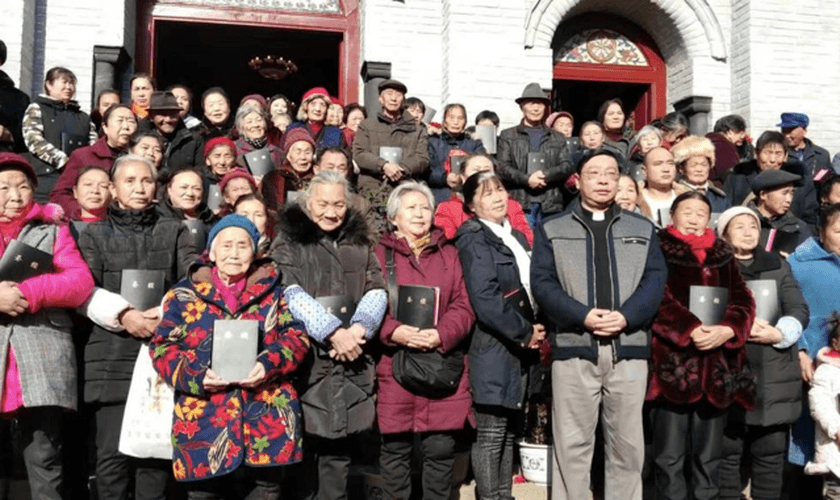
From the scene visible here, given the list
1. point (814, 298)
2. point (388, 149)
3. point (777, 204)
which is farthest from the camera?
point (388, 149)

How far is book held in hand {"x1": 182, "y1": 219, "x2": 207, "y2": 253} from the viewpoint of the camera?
4.54 metres

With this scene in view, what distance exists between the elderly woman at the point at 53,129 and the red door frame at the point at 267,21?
2994mm

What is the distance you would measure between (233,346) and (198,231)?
4.52ft

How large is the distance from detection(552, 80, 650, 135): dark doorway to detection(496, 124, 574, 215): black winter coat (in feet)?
15.3

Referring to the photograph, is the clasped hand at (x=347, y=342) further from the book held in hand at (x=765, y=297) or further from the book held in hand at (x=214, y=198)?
the book held in hand at (x=765, y=297)

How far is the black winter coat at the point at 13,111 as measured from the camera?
22.8 ft

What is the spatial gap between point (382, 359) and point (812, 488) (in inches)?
112

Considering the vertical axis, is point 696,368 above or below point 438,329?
below

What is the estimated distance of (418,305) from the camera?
13.0 feet

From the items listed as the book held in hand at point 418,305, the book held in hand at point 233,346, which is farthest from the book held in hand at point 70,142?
the book held in hand at point 418,305

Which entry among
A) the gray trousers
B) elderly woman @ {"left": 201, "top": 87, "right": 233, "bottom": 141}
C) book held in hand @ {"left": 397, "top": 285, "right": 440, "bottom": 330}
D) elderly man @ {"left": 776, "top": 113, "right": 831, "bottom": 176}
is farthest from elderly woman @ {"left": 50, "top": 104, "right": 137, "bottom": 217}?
elderly man @ {"left": 776, "top": 113, "right": 831, "bottom": 176}

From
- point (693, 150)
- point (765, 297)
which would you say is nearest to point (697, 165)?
point (693, 150)

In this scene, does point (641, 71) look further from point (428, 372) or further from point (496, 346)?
point (428, 372)

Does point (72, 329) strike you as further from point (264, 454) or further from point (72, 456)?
point (264, 454)
